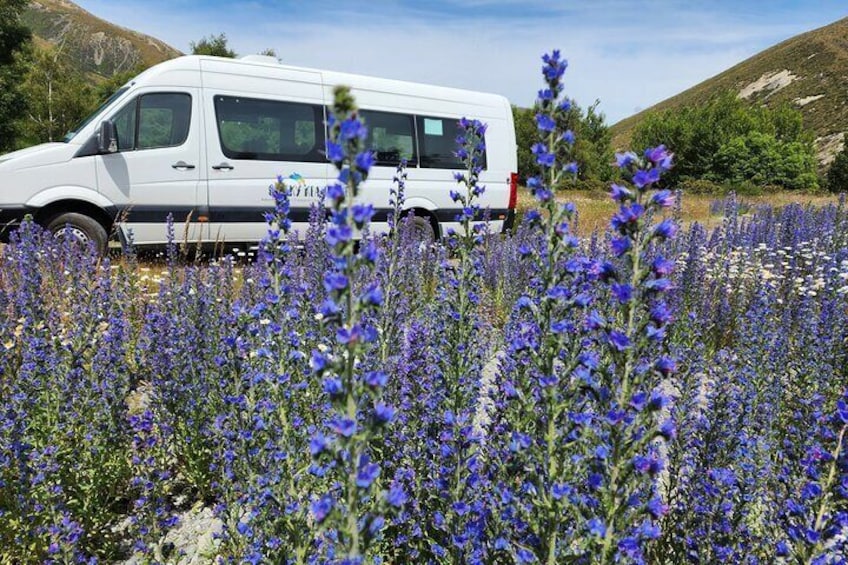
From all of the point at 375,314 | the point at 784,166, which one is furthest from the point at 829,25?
the point at 375,314

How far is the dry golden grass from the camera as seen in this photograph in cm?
1931

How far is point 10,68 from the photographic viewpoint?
2669cm

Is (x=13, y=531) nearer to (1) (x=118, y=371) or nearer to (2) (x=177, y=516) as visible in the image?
(2) (x=177, y=516)

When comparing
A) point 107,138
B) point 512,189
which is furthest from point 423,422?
point 512,189

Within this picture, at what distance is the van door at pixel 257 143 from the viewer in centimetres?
973

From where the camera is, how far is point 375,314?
189 inches

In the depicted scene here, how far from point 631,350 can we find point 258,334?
1.96 metres

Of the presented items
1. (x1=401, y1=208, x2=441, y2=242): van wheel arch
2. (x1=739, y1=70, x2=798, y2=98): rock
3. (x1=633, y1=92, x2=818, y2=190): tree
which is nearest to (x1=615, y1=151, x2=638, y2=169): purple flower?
(x1=401, y1=208, x2=441, y2=242): van wheel arch

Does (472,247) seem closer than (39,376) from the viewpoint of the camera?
Yes

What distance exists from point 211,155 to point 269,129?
1.20 m

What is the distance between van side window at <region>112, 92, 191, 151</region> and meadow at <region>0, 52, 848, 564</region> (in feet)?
14.7

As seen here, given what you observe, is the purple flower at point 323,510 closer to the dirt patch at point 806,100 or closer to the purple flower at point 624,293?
the purple flower at point 624,293

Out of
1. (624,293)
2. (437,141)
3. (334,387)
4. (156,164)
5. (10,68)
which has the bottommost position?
(334,387)

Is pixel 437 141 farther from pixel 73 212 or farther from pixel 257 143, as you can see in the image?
pixel 73 212
